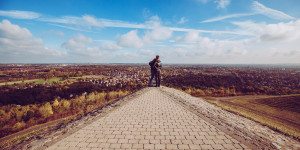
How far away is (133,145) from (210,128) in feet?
9.90

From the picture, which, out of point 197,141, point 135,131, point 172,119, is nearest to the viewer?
point 197,141

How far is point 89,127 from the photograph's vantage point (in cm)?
502

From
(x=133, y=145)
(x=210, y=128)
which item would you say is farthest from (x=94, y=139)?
(x=210, y=128)

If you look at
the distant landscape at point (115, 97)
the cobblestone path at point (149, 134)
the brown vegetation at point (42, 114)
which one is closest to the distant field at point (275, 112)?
the distant landscape at point (115, 97)

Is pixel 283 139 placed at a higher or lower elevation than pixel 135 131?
lower

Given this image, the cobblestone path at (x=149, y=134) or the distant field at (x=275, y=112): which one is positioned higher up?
the cobblestone path at (x=149, y=134)

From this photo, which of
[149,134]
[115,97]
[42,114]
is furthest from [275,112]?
[42,114]

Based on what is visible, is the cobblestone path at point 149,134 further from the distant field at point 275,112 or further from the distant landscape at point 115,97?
the distant field at point 275,112

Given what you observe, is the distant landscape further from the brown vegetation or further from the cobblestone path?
the cobblestone path

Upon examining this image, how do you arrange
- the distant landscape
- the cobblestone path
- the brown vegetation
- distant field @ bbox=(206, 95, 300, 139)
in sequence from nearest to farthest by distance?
the cobblestone path → the brown vegetation → distant field @ bbox=(206, 95, 300, 139) → the distant landscape

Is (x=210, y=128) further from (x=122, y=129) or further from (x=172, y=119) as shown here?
(x=122, y=129)

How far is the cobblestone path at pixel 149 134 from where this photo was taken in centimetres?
384

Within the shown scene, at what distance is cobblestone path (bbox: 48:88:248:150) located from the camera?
3842 mm

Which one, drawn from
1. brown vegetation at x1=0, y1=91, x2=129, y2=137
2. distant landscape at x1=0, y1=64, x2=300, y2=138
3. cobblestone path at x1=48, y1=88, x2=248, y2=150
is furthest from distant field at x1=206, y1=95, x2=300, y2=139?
brown vegetation at x1=0, y1=91, x2=129, y2=137
